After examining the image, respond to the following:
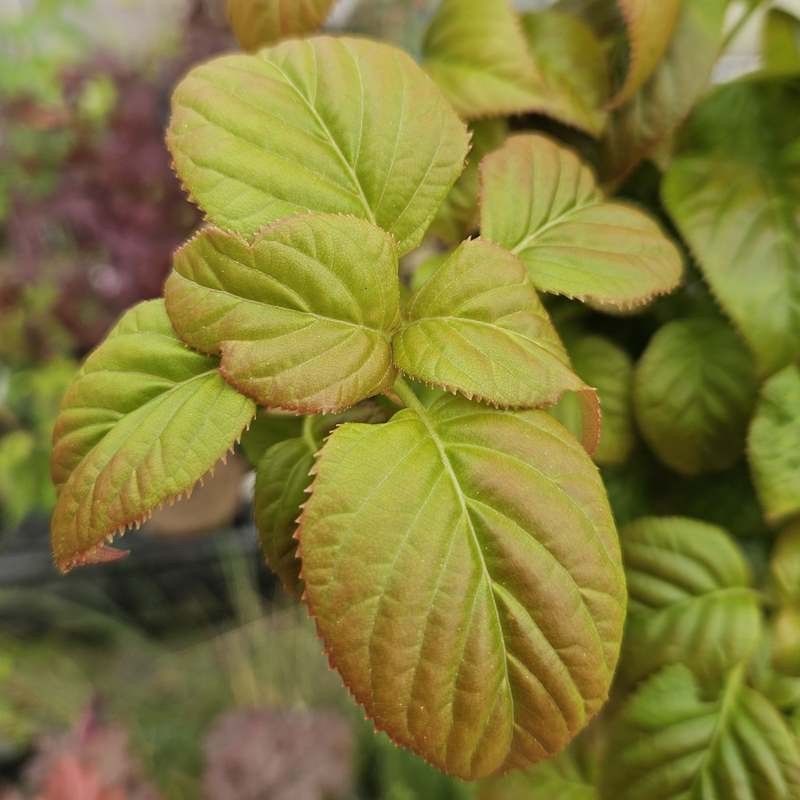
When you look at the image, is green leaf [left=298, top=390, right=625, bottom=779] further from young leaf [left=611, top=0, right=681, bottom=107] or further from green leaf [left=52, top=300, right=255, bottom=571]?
young leaf [left=611, top=0, right=681, bottom=107]

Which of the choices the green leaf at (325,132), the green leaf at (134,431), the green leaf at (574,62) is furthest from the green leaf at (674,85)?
the green leaf at (134,431)

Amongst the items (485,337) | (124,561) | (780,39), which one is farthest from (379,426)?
(124,561)

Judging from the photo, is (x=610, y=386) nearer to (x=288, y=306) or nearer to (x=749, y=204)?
Result: (x=749, y=204)

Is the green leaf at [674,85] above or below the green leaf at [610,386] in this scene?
above

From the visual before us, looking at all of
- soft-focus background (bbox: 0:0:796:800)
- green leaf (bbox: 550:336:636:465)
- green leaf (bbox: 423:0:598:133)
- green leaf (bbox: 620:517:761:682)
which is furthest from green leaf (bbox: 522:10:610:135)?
soft-focus background (bbox: 0:0:796:800)

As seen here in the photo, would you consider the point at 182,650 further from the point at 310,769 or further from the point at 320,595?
the point at 320,595

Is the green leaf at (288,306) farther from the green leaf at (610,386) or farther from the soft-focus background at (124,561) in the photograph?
the soft-focus background at (124,561)

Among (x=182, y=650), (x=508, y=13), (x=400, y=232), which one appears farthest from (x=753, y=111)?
(x=182, y=650)

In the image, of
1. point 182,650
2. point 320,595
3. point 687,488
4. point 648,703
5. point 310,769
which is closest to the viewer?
point 320,595
